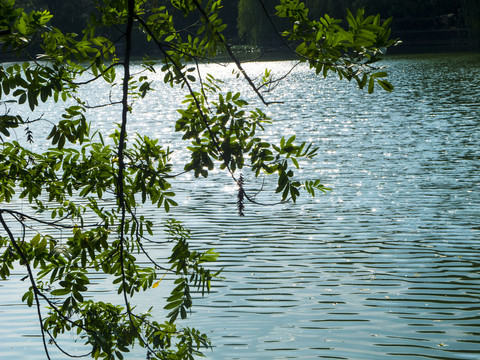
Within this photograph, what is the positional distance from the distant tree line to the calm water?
22.8 meters

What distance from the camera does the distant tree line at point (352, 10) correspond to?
148 ft

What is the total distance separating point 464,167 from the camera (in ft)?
47.0

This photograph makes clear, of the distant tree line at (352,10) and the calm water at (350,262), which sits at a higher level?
the distant tree line at (352,10)

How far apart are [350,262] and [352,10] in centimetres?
3993

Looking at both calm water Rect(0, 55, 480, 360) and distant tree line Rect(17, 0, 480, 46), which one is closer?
calm water Rect(0, 55, 480, 360)

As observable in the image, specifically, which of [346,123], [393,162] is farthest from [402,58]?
[393,162]

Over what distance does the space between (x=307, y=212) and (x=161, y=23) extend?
845cm

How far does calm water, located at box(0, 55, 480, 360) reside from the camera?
679cm

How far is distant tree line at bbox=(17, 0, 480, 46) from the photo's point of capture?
1780 inches

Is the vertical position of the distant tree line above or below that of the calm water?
above

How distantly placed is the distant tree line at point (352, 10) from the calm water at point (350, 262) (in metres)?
22.8

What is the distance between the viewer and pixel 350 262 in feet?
29.2

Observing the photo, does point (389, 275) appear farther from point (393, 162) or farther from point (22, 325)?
point (393, 162)

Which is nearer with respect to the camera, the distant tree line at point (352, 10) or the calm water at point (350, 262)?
the calm water at point (350, 262)
